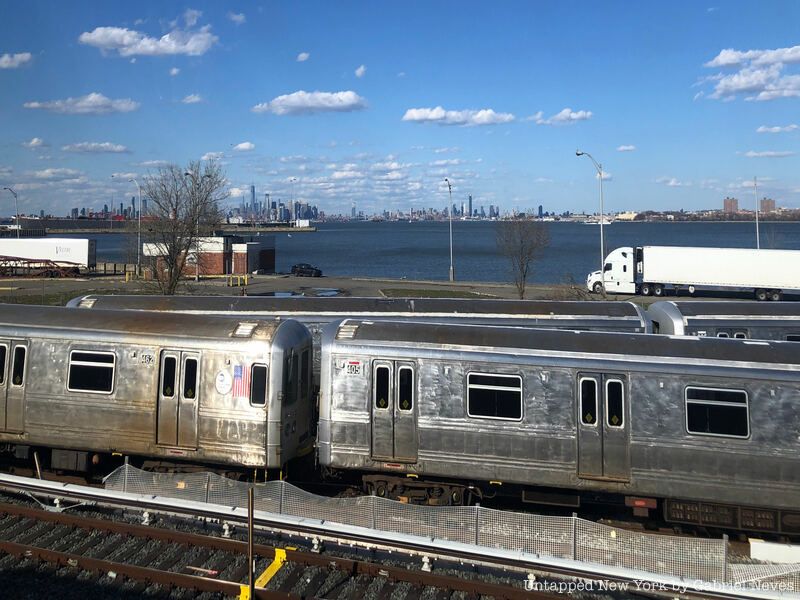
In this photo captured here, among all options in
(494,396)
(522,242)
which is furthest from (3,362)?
(522,242)

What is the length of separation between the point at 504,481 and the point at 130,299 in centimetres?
1181

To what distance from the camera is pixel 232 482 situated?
10.4 m

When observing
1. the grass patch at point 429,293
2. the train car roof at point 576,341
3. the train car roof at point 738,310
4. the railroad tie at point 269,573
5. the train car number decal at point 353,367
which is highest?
the grass patch at point 429,293

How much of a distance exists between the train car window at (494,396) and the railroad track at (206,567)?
2911 mm

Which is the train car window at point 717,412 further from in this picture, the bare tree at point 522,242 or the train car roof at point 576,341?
the bare tree at point 522,242

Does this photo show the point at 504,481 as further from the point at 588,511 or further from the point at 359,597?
the point at 359,597

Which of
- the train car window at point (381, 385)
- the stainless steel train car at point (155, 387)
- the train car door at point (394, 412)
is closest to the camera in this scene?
the train car door at point (394, 412)

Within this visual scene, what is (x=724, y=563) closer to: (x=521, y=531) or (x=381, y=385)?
(x=521, y=531)

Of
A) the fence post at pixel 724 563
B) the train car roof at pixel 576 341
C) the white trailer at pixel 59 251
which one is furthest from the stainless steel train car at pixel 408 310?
the white trailer at pixel 59 251

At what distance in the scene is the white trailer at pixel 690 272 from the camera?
48594 mm

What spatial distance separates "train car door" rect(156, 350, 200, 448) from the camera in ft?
37.4

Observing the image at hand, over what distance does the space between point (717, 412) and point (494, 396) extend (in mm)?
3380

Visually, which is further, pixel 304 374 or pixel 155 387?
pixel 304 374

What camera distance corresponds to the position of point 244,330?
1147cm
